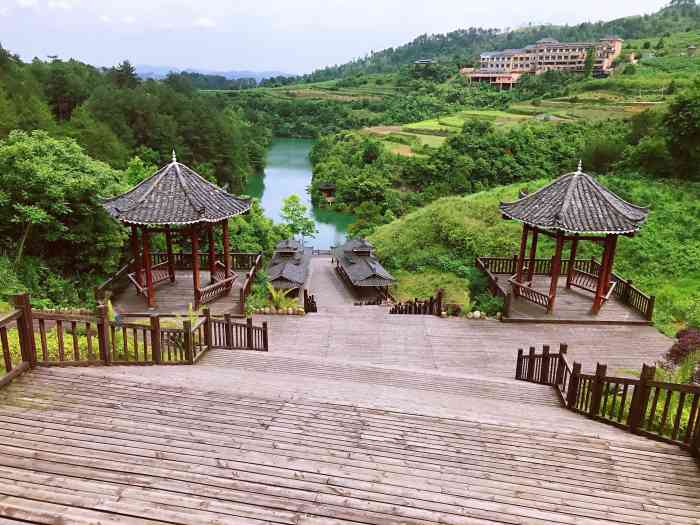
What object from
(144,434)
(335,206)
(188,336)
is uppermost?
(144,434)

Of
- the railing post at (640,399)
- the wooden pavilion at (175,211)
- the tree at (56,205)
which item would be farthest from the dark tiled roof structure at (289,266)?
the railing post at (640,399)

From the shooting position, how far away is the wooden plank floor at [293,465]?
3490mm

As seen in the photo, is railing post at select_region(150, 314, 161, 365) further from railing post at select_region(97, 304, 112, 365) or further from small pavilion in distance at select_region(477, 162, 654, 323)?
small pavilion in distance at select_region(477, 162, 654, 323)

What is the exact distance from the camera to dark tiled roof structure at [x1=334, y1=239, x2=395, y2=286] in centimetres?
1808

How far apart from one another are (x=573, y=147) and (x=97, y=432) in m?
43.4

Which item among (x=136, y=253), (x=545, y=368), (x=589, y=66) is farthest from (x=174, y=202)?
(x=589, y=66)

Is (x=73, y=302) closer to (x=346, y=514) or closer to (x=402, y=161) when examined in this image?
(x=346, y=514)

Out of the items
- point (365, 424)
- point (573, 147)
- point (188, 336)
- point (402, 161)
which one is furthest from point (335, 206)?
point (365, 424)

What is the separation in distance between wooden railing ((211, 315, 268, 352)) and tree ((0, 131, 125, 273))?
5.00 meters

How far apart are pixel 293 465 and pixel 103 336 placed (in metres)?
3.58

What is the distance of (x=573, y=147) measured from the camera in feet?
135

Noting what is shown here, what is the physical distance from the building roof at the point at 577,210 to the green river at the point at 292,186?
21035 mm

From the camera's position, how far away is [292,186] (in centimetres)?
5162

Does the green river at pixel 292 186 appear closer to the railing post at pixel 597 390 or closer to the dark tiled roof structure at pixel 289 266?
the dark tiled roof structure at pixel 289 266
